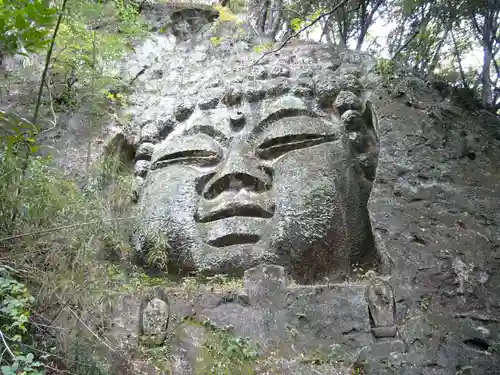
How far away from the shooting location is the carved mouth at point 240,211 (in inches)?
189

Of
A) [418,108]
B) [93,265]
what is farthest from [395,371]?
[418,108]

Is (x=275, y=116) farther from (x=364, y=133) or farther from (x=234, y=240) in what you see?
(x=234, y=240)

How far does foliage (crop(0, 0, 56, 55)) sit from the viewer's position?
3.41 m

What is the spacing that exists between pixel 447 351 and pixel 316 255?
1.37 m

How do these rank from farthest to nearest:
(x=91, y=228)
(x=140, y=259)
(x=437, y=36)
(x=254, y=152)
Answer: (x=437, y=36) → (x=254, y=152) → (x=140, y=259) → (x=91, y=228)

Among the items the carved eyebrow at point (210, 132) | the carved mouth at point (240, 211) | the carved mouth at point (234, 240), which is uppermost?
the carved eyebrow at point (210, 132)

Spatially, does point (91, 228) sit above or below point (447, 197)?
below

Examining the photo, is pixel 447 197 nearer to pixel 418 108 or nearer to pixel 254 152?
pixel 418 108

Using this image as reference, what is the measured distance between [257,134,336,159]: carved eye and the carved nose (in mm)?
220

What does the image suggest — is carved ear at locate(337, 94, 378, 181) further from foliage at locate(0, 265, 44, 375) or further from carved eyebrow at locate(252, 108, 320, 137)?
foliage at locate(0, 265, 44, 375)

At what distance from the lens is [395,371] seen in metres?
3.60

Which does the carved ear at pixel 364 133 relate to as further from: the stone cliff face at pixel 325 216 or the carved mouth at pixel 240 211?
the carved mouth at pixel 240 211

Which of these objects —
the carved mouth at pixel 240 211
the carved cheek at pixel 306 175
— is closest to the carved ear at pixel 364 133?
the carved cheek at pixel 306 175

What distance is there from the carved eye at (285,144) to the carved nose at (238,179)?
0.22 metres
